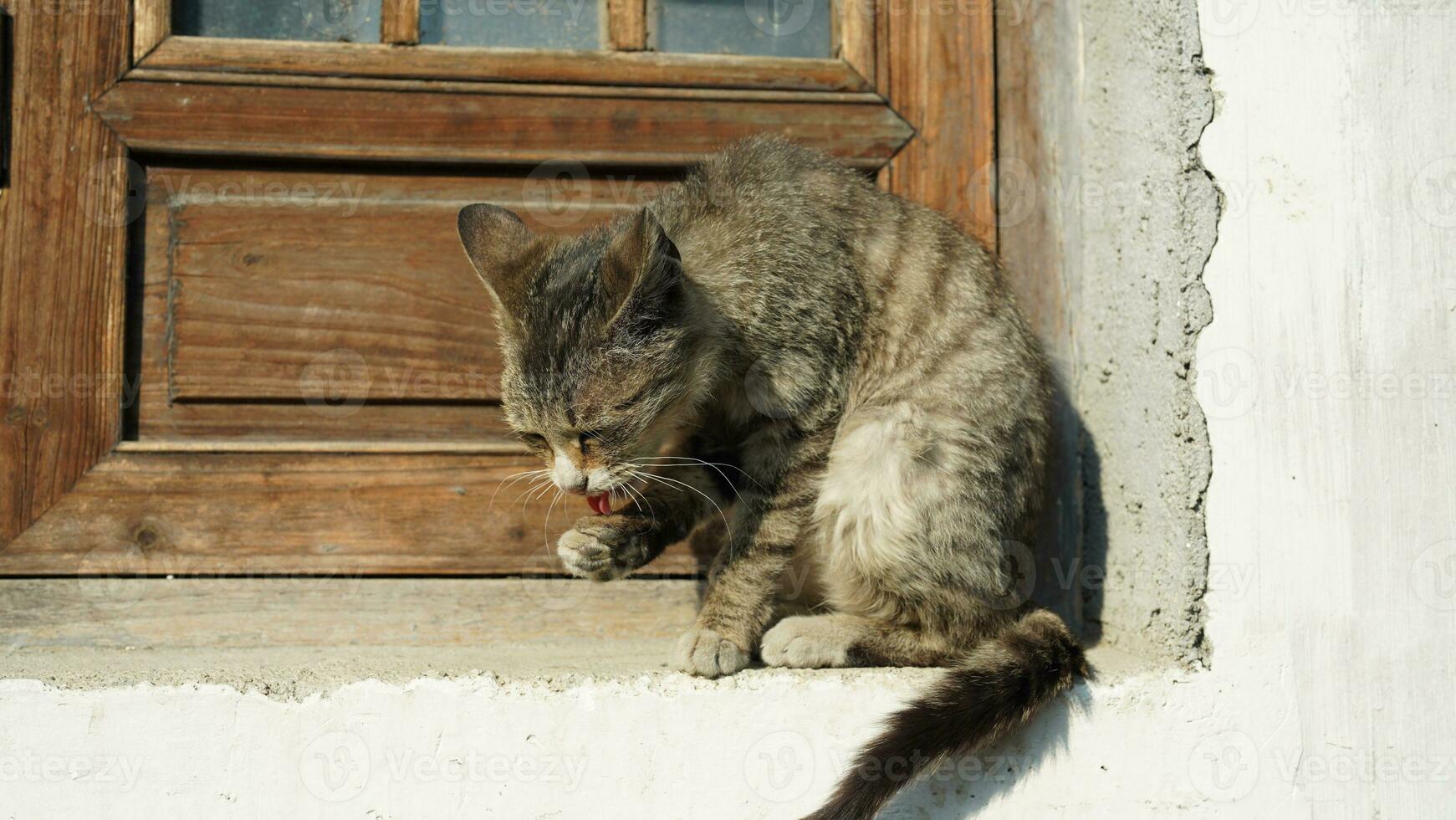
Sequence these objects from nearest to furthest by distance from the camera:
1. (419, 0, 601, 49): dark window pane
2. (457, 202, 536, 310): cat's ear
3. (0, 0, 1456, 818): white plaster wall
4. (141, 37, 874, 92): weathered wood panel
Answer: (0, 0, 1456, 818): white plaster wall
(457, 202, 536, 310): cat's ear
(141, 37, 874, 92): weathered wood panel
(419, 0, 601, 49): dark window pane

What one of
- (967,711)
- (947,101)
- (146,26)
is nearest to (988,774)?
(967,711)

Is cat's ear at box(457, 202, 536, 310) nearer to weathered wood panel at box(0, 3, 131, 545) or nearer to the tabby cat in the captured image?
the tabby cat

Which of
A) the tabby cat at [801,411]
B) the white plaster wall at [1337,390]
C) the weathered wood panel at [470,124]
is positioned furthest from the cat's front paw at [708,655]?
the weathered wood panel at [470,124]

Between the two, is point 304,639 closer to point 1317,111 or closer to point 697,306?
point 697,306

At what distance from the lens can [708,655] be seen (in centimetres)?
247

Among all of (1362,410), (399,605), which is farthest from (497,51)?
(1362,410)

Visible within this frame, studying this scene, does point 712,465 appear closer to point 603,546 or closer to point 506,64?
point 603,546

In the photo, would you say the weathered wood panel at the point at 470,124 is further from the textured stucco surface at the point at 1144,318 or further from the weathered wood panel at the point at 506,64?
the textured stucco surface at the point at 1144,318

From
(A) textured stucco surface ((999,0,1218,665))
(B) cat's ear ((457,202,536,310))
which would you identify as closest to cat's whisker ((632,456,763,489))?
(B) cat's ear ((457,202,536,310))

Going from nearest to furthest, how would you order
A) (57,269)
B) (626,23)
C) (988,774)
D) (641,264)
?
(641,264) < (988,774) < (57,269) < (626,23)

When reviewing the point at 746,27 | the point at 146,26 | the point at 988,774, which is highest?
the point at 746,27

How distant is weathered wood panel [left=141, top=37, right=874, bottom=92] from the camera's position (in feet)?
9.34

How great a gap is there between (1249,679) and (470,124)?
250 centimetres

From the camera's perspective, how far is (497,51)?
116 inches
